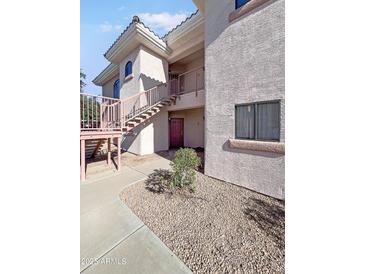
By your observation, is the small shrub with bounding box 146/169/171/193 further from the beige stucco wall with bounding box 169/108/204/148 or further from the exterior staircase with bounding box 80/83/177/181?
the beige stucco wall with bounding box 169/108/204/148

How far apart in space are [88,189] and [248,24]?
7.09m

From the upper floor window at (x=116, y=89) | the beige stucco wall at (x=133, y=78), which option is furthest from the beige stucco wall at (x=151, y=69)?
the upper floor window at (x=116, y=89)

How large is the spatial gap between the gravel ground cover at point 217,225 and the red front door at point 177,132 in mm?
6868

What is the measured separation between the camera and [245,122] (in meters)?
5.14

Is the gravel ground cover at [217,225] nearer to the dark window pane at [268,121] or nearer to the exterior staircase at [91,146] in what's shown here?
the dark window pane at [268,121]

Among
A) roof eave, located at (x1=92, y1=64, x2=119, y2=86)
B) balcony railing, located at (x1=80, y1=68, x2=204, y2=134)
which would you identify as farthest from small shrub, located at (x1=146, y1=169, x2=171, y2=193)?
roof eave, located at (x1=92, y1=64, x2=119, y2=86)

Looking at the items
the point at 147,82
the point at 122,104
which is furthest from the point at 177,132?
the point at 122,104

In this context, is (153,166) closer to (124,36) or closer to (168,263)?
(168,263)

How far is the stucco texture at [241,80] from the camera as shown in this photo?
4430 mm

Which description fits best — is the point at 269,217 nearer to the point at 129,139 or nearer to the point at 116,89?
the point at 129,139

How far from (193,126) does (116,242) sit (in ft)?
31.0

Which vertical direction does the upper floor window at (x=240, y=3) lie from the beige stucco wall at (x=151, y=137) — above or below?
above
